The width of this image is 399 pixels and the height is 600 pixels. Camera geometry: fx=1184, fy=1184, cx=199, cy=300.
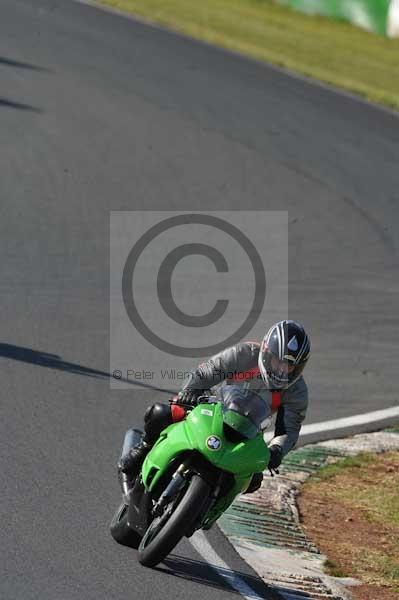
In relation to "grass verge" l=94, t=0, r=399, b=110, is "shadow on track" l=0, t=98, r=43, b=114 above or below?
below

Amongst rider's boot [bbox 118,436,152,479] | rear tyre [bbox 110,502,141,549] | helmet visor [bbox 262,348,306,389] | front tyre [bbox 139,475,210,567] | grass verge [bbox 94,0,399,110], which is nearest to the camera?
front tyre [bbox 139,475,210,567]

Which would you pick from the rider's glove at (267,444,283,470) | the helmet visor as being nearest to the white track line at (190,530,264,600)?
the rider's glove at (267,444,283,470)

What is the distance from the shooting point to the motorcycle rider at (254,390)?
6895 mm

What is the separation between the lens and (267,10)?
2903 cm

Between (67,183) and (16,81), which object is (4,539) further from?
(16,81)

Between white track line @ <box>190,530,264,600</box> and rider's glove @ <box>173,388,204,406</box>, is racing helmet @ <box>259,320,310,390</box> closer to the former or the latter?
rider's glove @ <box>173,388,204,406</box>

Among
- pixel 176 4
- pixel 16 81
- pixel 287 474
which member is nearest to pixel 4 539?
pixel 287 474

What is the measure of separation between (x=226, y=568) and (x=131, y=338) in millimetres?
5025

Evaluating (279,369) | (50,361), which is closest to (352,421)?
(50,361)

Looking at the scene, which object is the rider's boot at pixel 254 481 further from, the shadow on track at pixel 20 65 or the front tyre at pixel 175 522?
the shadow on track at pixel 20 65

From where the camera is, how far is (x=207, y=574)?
6.94 metres

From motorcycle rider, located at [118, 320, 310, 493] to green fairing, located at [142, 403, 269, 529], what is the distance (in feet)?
0.59

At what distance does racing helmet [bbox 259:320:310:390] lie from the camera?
268 inches

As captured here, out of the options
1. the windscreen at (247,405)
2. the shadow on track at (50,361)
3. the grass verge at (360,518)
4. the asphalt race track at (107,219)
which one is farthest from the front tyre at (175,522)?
the shadow on track at (50,361)
